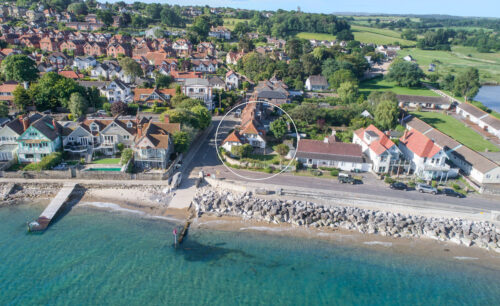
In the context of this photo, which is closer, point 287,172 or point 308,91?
point 287,172

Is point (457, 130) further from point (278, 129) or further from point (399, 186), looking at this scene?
point (278, 129)

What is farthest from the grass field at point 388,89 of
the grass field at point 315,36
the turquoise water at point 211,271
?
the grass field at point 315,36

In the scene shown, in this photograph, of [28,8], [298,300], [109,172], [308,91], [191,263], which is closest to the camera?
[298,300]

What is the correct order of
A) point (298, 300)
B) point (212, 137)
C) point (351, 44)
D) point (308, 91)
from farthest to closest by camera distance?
point (351, 44), point (308, 91), point (212, 137), point (298, 300)

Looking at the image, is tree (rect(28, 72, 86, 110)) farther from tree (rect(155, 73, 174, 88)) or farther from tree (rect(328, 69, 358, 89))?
tree (rect(328, 69, 358, 89))

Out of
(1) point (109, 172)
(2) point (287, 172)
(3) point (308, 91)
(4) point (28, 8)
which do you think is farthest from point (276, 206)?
(4) point (28, 8)

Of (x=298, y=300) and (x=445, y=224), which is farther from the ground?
(x=445, y=224)

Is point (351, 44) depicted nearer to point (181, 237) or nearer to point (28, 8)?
point (181, 237)

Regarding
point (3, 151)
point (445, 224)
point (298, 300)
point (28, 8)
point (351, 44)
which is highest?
point (28, 8)
